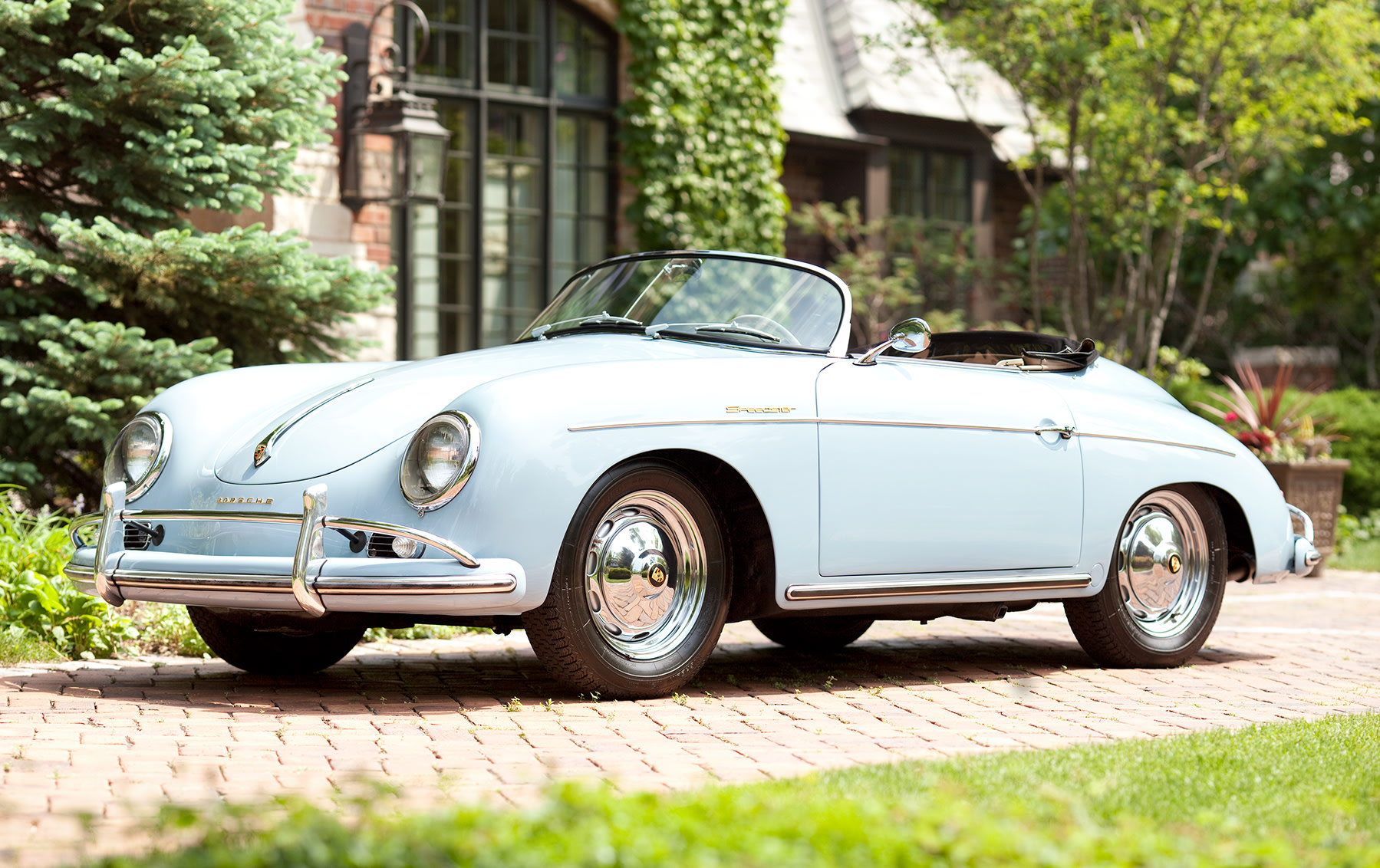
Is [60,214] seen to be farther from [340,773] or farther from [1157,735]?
[1157,735]

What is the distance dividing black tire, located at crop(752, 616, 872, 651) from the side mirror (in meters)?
1.34

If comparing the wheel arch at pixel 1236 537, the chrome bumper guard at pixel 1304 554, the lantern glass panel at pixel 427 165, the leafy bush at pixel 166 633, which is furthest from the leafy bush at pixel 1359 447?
the leafy bush at pixel 166 633

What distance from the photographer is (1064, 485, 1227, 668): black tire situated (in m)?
6.14

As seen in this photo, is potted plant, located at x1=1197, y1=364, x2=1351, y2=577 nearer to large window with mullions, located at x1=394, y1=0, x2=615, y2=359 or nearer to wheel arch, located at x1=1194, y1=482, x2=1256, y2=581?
wheel arch, located at x1=1194, y1=482, x2=1256, y2=581

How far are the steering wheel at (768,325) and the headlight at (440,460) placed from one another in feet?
4.55

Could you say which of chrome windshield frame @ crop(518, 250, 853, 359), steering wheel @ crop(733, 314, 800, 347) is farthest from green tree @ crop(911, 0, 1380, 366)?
steering wheel @ crop(733, 314, 800, 347)

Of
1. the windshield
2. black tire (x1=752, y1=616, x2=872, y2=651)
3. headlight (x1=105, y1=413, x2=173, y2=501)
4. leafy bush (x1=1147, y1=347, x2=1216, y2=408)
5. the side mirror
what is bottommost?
black tire (x1=752, y1=616, x2=872, y2=651)

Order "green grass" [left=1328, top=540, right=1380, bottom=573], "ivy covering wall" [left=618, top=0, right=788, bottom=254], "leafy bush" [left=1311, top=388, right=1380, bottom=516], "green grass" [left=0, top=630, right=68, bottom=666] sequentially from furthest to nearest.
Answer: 1. "leafy bush" [left=1311, top=388, right=1380, bottom=516]
2. "ivy covering wall" [left=618, top=0, right=788, bottom=254]
3. "green grass" [left=1328, top=540, right=1380, bottom=573]
4. "green grass" [left=0, top=630, right=68, bottom=666]

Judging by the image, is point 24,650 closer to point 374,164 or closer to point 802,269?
point 802,269

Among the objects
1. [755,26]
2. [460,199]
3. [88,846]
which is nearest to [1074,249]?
[755,26]

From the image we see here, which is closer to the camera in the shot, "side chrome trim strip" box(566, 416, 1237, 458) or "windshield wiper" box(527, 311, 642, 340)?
"side chrome trim strip" box(566, 416, 1237, 458)

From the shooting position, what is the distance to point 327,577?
4.52 m

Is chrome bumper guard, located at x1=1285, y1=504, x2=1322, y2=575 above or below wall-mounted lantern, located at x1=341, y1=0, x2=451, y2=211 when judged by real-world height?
below

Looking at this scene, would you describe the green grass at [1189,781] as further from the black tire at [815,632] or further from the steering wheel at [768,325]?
the black tire at [815,632]
